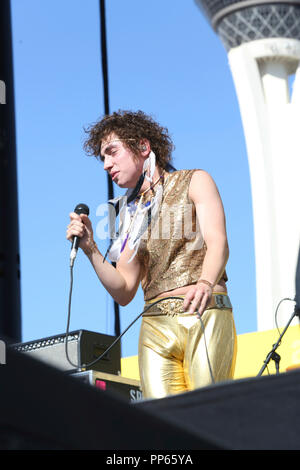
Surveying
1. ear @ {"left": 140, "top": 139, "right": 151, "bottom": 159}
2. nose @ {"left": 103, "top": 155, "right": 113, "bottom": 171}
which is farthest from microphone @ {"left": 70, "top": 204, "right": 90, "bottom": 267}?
ear @ {"left": 140, "top": 139, "right": 151, "bottom": 159}

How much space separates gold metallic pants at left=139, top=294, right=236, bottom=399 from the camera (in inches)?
84.5

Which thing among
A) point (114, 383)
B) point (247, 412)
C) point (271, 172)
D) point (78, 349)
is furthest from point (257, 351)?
point (271, 172)

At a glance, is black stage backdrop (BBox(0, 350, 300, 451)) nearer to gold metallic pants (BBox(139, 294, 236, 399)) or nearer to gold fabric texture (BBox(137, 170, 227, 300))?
gold metallic pants (BBox(139, 294, 236, 399))

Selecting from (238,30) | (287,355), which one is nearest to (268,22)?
(238,30)

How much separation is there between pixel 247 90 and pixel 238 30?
8.51m

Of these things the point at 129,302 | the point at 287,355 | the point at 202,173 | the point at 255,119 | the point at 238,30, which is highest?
the point at 238,30

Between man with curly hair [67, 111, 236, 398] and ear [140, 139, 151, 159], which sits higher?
ear [140, 139, 151, 159]

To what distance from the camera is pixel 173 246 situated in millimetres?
2283

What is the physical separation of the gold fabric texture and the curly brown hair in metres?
0.20

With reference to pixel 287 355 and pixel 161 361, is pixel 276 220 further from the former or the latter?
pixel 161 361

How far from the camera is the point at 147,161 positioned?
2.47 m
